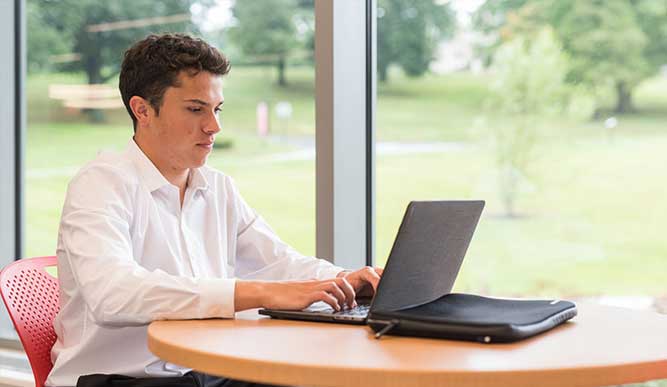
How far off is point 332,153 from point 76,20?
195 centimetres

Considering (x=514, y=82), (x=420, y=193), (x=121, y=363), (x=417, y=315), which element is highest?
(x=514, y=82)

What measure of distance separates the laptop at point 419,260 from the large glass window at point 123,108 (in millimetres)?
1869

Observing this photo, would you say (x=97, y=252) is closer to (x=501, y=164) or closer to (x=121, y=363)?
(x=121, y=363)

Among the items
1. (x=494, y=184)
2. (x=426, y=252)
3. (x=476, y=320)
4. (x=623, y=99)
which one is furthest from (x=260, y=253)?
(x=623, y=99)

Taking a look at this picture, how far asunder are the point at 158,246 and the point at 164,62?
16.4 inches

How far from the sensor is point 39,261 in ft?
7.83

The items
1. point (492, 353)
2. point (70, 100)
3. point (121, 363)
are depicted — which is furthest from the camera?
point (70, 100)

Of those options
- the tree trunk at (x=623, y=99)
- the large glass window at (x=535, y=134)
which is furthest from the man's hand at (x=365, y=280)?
the tree trunk at (x=623, y=99)

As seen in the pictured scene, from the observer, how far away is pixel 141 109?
218 centimetres

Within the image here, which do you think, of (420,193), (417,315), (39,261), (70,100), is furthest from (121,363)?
(70,100)

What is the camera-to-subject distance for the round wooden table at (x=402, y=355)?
4.34 ft

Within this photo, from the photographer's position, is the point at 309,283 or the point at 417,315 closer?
the point at 417,315

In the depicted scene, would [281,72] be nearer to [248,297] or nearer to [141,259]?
[141,259]

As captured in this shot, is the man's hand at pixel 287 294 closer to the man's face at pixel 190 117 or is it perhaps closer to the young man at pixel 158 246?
the young man at pixel 158 246
